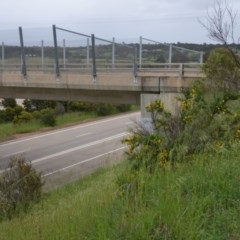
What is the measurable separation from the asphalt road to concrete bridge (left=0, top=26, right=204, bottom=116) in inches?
60.4

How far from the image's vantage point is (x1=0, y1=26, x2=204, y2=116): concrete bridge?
19625 mm

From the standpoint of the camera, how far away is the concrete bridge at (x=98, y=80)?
64.4ft

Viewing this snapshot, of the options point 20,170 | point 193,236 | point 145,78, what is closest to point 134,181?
point 193,236

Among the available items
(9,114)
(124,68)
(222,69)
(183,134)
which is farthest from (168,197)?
(9,114)

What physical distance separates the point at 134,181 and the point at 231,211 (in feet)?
4.50

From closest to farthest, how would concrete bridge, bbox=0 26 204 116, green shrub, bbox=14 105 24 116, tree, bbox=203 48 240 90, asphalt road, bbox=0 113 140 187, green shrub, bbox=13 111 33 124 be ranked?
tree, bbox=203 48 240 90 < concrete bridge, bbox=0 26 204 116 < asphalt road, bbox=0 113 140 187 < green shrub, bbox=13 111 33 124 < green shrub, bbox=14 105 24 116

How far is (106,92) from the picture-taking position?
2191 cm

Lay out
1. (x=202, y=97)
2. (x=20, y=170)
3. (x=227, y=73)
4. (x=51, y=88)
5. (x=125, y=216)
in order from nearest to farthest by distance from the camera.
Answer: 1. (x=125, y=216)
2. (x=202, y=97)
3. (x=20, y=170)
4. (x=227, y=73)
5. (x=51, y=88)

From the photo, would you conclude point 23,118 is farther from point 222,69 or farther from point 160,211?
point 160,211

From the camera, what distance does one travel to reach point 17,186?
38.5ft

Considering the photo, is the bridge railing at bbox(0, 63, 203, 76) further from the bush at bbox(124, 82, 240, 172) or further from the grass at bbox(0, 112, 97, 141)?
the grass at bbox(0, 112, 97, 141)

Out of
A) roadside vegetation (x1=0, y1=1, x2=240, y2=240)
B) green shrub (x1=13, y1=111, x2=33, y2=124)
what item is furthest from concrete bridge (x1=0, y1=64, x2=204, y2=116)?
green shrub (x1=13, y1=111, x2=33, y2=124)

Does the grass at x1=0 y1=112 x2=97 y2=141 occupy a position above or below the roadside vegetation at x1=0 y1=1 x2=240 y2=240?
below

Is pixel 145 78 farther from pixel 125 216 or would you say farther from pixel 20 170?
pixel 125 216
